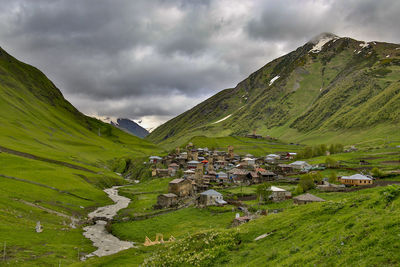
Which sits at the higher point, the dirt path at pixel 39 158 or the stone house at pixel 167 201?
the dirt path at pixel 39 158

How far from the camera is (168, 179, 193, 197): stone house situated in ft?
336

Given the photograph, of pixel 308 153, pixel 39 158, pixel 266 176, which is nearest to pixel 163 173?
pixel 266 176

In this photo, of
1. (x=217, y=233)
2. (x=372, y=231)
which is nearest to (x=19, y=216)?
(x=217, y=233)

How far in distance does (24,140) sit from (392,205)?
654 feet

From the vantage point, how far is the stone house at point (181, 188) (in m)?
103

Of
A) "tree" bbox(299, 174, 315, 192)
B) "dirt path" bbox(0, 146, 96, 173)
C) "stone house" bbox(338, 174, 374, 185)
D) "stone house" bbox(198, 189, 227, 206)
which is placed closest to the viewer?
"stone house" bbox(198, 189, 227, 206)

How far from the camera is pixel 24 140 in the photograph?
580 feet

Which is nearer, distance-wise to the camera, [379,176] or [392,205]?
[392,205]

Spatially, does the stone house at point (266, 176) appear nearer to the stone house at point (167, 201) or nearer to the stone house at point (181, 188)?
the stone house at point (181, 188)

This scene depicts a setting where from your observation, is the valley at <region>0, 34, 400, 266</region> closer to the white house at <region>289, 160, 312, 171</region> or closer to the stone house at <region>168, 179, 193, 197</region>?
the stone house at <region>168, 179, 193, 197</region>

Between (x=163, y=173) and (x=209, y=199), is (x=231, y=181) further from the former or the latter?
(x=163, y=173)

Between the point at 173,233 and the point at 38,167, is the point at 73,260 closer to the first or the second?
the point at 173,233

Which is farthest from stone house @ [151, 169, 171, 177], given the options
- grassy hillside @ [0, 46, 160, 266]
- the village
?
grassy hillside @ [0, 46, 160, 266]

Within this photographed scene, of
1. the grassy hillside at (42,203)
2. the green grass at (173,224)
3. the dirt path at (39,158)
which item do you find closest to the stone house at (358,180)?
the green grass at (173,224)
